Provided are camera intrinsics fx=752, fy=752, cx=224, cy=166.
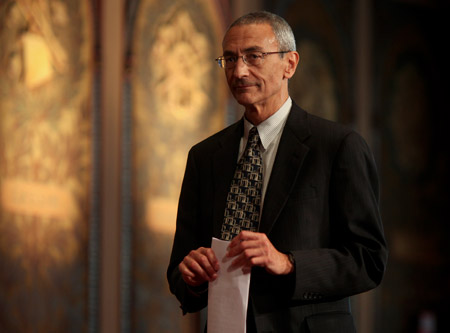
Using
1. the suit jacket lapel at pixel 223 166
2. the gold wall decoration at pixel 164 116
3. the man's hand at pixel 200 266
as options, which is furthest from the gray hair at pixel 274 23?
the gold wall decoration at pixel 164 116

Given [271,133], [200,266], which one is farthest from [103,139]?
[200,266]

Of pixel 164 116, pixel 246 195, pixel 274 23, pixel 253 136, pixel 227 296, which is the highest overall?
pixel 164 116

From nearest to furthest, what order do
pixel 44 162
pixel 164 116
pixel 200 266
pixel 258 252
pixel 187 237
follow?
pixel 258 252, pixel 200 266, pixel 187 237, pixel 44 162, pixel 164 116

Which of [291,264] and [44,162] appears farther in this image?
[44,162]

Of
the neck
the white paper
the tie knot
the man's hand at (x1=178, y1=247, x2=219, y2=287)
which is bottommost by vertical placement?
the white paper

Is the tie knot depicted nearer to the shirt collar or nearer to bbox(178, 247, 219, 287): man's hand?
the shirt collar

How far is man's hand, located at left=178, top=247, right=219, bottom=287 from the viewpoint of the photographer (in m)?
1.68

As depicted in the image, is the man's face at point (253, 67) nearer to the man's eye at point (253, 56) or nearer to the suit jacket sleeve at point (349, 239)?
the man's eye at point (253, 56)

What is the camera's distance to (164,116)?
13.4 ft

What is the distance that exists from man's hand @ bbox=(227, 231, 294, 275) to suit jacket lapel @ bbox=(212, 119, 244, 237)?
8.1 inches

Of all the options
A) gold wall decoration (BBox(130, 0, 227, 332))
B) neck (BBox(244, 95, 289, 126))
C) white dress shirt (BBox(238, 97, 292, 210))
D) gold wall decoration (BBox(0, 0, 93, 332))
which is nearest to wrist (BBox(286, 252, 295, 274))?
white dress shirt (BBox(238, 97, 292, 210))

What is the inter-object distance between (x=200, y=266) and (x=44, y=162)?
2.11m

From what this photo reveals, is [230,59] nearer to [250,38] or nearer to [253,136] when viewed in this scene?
[250,38]

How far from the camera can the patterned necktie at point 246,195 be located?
1.79 m
